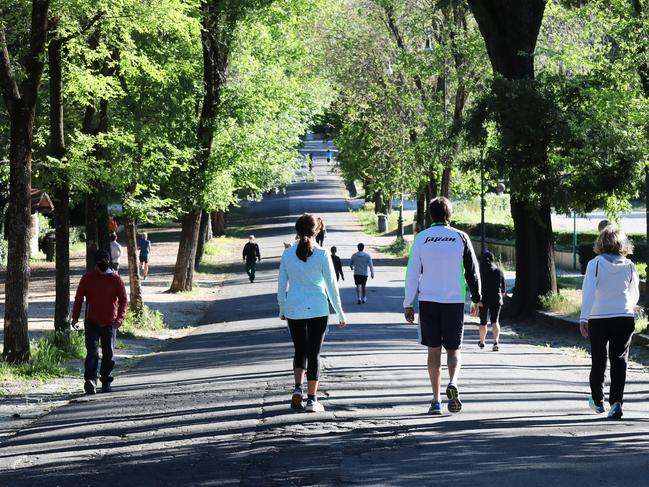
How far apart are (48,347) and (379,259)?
31635mm

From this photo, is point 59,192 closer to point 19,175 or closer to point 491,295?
point 19,175

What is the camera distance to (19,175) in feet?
51.2

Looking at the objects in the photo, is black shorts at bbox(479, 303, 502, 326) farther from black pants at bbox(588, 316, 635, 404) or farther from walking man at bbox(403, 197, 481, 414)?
walking man at bbox(403, 197, 481, 414)

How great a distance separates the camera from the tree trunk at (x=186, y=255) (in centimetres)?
3391

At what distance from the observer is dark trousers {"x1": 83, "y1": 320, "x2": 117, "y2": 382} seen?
13172 millimetres

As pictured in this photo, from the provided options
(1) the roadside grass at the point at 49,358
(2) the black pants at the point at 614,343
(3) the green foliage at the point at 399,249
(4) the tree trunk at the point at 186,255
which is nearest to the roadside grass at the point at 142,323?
(1) the roadside grass at the point at 49,358

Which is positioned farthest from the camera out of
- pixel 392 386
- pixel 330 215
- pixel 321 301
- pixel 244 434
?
pixel 330 215

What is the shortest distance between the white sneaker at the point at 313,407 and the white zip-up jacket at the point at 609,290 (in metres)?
Answer: 2.51

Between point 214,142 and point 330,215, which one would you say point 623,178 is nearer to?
point 214,142

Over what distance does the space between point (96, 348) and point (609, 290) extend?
6321 millimetres

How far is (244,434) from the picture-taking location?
9.08 metres

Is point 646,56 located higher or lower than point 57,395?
higher

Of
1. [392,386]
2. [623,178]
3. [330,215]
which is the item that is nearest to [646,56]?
[623,178]

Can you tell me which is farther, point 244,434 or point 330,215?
point 330,215
